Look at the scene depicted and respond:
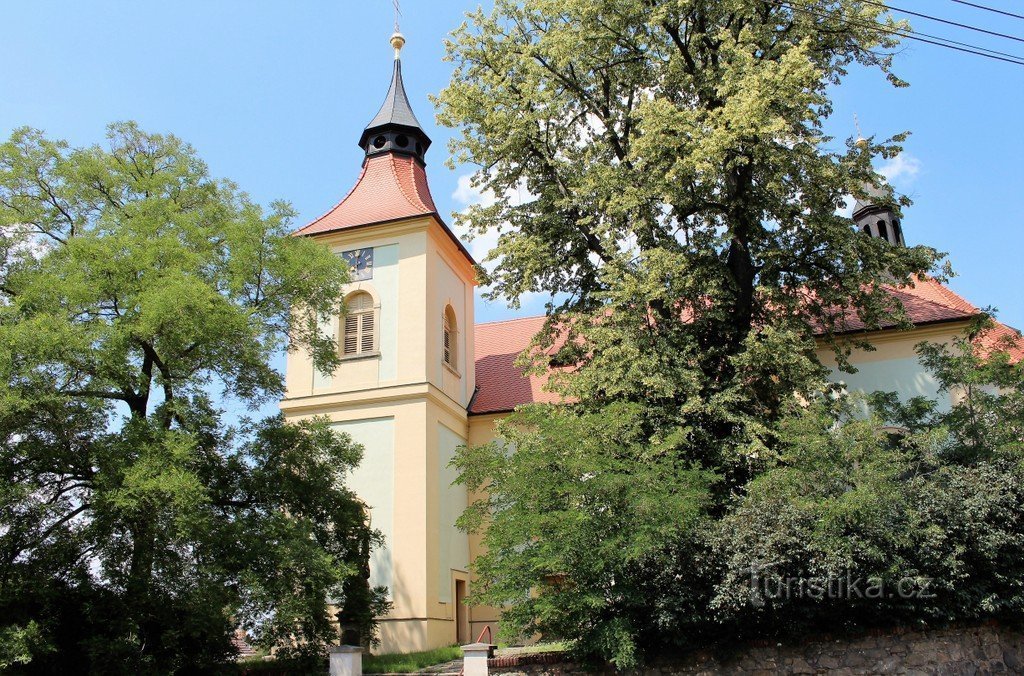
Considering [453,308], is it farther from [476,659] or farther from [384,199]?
[476,659]

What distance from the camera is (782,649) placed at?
11.8m

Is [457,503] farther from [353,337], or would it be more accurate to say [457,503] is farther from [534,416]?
[534,416]

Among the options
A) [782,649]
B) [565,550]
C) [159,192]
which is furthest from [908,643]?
[159,192]

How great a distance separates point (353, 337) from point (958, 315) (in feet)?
48.7

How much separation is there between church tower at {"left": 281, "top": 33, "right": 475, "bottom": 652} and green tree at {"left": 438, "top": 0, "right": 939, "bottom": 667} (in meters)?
3.69

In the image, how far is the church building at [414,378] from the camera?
720 inches

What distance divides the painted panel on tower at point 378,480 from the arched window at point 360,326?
6.51ft

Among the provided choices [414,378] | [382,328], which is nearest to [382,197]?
[382,328]

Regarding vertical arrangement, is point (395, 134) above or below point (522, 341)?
above

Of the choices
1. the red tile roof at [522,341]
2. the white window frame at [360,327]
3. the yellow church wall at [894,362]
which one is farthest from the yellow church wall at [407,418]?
the yellow church wall at [894,362]

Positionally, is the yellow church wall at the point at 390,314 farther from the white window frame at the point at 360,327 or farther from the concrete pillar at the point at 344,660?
the concrete pillar at the point at 344,660

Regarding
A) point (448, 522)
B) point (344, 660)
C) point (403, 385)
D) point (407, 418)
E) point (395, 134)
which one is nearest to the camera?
point (344, 660)

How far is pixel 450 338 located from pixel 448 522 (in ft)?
17.1

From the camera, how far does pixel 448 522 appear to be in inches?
776
